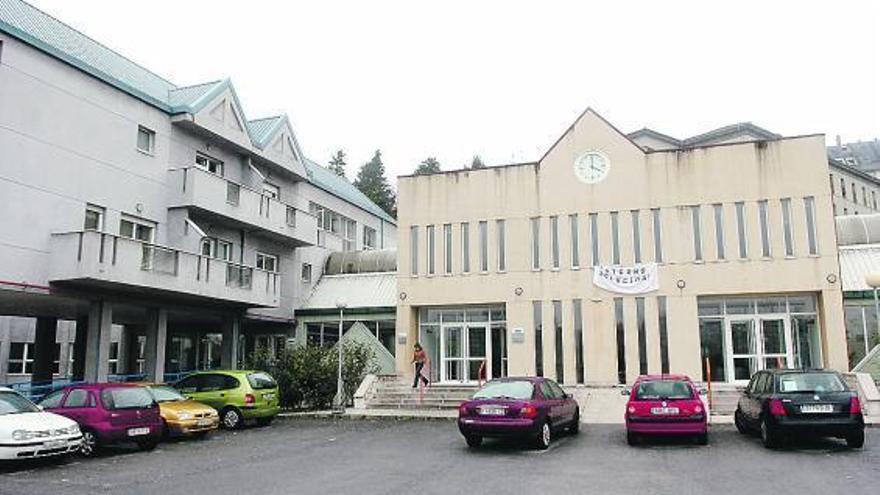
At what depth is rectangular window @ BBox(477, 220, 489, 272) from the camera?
87.1ft

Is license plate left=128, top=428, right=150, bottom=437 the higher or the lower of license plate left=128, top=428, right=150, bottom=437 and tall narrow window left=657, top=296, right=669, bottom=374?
the lower

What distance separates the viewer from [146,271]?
21.0 m

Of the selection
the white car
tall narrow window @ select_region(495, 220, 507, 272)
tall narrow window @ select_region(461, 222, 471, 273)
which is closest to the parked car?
the white car

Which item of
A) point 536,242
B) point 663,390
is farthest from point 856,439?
point 536,242

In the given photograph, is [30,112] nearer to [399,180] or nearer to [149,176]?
[149,176]

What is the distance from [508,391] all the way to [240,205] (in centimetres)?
1545

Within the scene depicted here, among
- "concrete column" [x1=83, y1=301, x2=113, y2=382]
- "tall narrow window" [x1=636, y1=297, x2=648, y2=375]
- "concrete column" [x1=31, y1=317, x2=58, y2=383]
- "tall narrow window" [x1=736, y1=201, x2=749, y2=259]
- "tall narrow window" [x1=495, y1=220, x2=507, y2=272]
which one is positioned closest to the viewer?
"concrete column" [x1=83, y1=301, x2=113, y2=382]

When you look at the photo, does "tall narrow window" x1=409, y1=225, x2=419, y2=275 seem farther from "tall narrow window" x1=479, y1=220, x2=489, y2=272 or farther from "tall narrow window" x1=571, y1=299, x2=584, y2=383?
"tall narrow window" x1=571, y1=299, x2=584, y2=383

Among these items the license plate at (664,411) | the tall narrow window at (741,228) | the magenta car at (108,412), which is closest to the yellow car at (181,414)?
the magenta car at (108,412)

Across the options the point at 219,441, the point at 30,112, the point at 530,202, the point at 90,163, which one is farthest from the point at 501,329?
the point at 30,112

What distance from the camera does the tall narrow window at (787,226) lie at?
2341 centimetres

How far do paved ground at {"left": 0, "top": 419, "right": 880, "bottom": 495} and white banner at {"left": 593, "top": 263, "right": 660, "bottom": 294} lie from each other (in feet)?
27.5

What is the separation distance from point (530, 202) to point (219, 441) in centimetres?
1424

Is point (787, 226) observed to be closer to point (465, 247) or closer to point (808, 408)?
point (465, 247)
